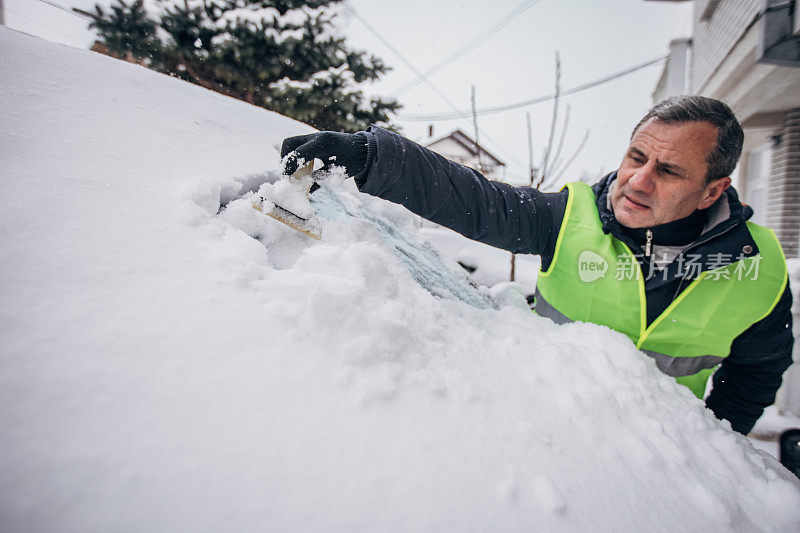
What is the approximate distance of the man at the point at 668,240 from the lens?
4.70ft

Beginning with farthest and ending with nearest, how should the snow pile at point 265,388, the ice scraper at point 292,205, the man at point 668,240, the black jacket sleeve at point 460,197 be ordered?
the man at point 668,240, the black jacket sleeve at point 460,197, the ice scraper at point 292,205, the snow pile at point 265,388

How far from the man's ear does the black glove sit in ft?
4.97

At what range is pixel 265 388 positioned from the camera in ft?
2.03

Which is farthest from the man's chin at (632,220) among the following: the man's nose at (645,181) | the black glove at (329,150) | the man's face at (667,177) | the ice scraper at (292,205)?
the ice scraper at (292,205)

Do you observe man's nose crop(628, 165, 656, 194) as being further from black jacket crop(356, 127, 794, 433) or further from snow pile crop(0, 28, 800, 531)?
Answer: snow pile crop(0, 28, 800, 531)

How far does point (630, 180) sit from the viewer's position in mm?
1505

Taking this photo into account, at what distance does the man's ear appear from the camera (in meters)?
1.49

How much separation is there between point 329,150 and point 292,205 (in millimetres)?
248

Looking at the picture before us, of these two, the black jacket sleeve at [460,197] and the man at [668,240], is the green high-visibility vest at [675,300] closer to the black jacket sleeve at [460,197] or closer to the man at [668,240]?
the man at [668,240]

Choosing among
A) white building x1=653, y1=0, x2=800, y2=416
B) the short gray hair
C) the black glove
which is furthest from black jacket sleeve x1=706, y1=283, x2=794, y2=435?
white building x1=653, y1=0, x2=800, y2=416

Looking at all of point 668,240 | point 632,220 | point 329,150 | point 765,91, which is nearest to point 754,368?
point 668,240

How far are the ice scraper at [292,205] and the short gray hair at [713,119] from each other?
157 cm

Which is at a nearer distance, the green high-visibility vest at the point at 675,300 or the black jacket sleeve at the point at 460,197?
the black jacket sleeve at the point at 460,197

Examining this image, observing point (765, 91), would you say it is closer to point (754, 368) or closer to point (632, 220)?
point (754, 368)
